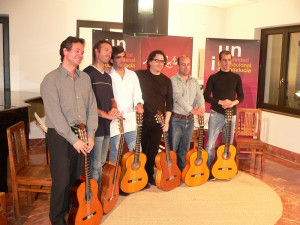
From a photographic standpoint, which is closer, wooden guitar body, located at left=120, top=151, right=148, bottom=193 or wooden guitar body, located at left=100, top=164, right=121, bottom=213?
wooden guitar body, located at left=100, top=164, right=121, bottom=213

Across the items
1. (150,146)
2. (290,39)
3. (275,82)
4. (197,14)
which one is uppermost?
(197,14)

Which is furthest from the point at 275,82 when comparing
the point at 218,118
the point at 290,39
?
the point at 218,118

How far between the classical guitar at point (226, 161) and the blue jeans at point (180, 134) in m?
0.43

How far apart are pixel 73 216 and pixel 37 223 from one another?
60 centimetres

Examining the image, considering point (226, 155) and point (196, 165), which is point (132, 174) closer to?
point (196, 165)

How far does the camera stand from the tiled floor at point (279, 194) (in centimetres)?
311

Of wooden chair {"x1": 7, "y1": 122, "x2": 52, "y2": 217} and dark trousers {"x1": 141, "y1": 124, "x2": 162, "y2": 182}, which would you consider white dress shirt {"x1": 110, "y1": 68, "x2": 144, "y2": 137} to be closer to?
dark trousers {"x1": 141, "y1": 124, "x2": 162, "y2": 182}

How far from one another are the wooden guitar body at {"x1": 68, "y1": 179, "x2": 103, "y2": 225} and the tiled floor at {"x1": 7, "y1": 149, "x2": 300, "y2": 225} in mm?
526

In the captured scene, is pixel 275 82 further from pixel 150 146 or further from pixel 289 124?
pixel 150 146

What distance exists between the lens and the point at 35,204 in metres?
3.39

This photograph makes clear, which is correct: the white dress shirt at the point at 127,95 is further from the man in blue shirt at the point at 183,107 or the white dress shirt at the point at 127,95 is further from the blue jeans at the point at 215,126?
the blue jeans at the point at 215,126

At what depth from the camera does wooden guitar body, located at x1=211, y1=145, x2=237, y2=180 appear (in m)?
4.12

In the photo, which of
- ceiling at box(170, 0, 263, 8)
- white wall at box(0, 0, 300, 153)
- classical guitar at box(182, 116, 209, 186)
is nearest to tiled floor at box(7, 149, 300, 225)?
white wall at box(0, 0, 300, 153)

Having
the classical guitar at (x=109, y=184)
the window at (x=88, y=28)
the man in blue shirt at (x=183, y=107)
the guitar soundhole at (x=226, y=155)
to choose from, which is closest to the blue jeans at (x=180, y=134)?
the man in blue shirt at (x=183, y=107)
